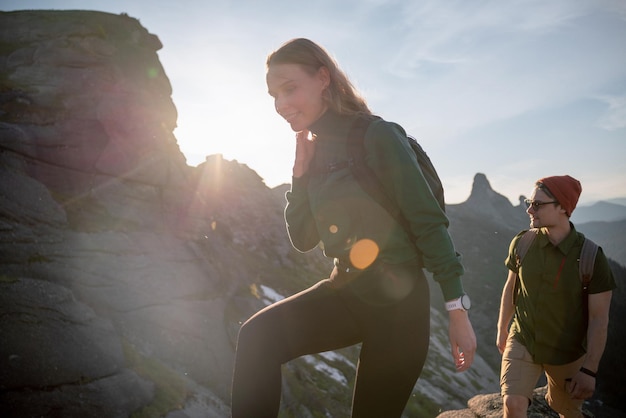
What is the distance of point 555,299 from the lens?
488 centimetres

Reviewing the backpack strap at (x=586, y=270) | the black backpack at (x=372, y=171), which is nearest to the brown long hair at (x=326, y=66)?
the black backpack at (x=372, y=171)

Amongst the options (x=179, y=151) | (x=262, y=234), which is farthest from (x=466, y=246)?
(x=179, y=151)

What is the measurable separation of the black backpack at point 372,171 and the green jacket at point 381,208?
37 millimetres

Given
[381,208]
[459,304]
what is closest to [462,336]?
[459,304]

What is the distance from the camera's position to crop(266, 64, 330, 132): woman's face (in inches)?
114

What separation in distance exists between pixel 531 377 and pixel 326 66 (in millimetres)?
4796

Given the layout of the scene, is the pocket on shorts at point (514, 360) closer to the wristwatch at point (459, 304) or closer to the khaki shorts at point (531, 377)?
the khaki shorts at point (531, 377)

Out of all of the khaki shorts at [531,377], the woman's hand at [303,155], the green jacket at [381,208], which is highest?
the woman's hand at [303,155]

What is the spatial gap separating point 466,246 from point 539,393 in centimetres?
14504

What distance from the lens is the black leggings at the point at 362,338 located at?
2.47 meters

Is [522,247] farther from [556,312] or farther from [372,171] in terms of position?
[372,171]

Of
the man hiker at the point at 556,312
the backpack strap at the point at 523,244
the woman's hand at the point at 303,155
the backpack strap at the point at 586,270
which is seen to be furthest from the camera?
the backpack strap at the point at 523,244

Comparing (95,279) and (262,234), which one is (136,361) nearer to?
(95,279)

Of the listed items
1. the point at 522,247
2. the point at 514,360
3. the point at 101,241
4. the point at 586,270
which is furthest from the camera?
the point at 101,241
